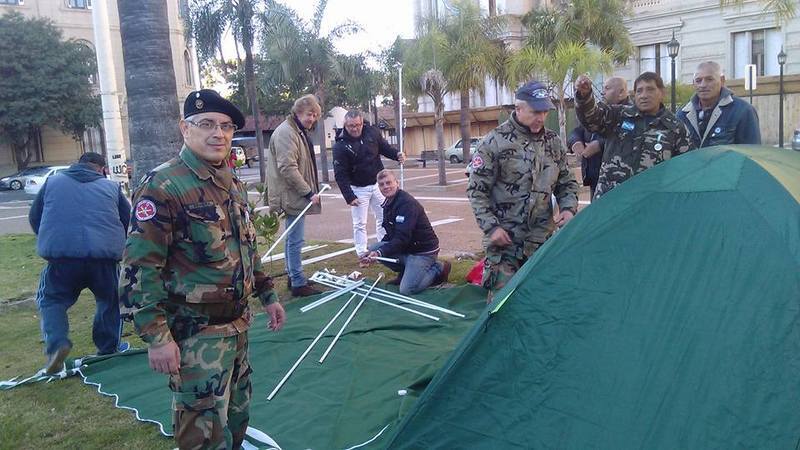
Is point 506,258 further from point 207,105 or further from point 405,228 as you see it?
point 207,105

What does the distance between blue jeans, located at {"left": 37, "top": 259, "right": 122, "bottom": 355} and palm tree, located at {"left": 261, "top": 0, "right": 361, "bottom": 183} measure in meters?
18.5

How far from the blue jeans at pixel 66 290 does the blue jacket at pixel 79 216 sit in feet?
0.40

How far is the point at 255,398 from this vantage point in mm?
4535

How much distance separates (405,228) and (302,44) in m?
18.6

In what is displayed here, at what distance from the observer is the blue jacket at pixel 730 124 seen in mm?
5230

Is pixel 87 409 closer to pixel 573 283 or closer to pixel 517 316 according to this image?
pixel 517 316

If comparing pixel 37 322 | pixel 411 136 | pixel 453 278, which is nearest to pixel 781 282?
pixel 453 278

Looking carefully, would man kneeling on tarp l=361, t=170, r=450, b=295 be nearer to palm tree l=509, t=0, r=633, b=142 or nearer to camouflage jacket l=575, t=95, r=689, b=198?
camouflage jacket l=575, t=95, r=689, b=198

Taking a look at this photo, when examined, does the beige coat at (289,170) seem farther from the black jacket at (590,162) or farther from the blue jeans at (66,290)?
the black jacket at (590,162)

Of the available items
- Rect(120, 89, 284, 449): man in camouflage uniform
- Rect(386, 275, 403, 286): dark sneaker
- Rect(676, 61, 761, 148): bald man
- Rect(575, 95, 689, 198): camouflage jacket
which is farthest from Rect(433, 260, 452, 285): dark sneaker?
Rect(120, 89, 284, 449): man in camouflage uniform

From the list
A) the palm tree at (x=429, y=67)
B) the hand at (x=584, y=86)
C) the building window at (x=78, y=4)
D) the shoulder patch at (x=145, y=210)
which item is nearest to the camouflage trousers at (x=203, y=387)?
the shoulder patch at (x=145, y=210)

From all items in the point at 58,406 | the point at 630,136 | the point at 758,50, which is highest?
the point at 758,50

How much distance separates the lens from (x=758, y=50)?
104ft

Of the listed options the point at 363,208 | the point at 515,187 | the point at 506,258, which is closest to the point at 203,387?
the point at 506,258
